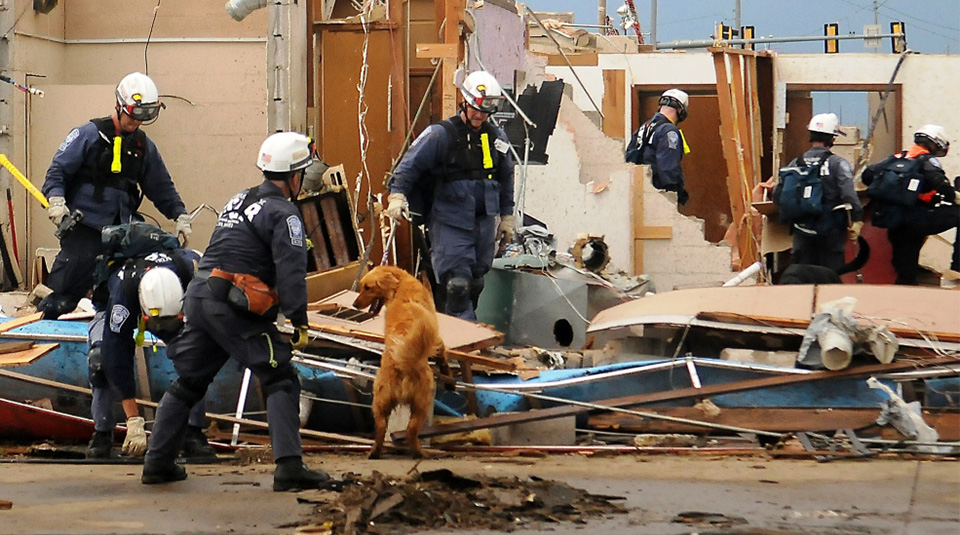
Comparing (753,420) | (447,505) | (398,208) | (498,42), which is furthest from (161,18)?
(447,505)

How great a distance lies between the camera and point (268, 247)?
6008 mm

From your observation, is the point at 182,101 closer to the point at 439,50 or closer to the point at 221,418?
the point at 439,50

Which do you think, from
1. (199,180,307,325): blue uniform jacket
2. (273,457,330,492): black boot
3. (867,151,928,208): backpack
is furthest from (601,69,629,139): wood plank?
(273,457,330,492): black boot

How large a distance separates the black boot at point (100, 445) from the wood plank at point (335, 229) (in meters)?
3.30

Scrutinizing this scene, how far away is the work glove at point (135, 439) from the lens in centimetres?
697

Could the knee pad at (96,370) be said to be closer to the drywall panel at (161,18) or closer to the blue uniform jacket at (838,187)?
the blue uniform jacket at (838,187)

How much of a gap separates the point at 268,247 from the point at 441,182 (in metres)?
3.17

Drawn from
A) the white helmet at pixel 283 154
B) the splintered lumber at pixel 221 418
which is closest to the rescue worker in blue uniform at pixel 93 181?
the splintered lumber at pixel 221 418

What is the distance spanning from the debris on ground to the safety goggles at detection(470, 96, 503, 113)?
3.78 meters

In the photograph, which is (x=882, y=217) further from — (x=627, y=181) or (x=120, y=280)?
(x=120, y=280)

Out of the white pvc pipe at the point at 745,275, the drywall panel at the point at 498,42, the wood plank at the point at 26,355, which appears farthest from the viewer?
the drywall panel at the point at 498,42

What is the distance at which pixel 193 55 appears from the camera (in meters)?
13.9

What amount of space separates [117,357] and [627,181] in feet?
22.9

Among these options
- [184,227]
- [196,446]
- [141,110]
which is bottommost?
[196,446]
